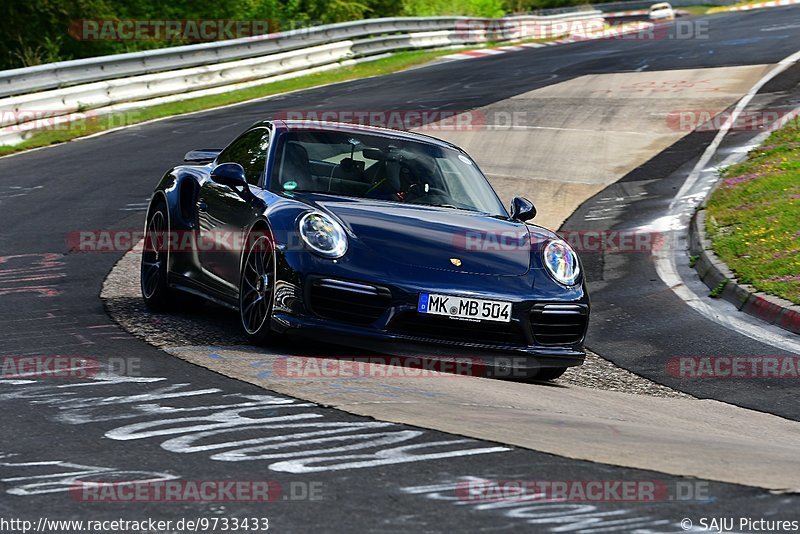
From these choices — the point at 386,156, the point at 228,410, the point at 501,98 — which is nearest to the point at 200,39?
the point at 501,98

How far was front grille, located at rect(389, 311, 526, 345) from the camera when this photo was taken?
7137 mm

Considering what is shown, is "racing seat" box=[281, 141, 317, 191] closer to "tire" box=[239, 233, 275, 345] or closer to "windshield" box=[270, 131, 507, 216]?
"windshield" box=[270, 131, 507, 216]

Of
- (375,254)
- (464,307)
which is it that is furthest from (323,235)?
(464,307)

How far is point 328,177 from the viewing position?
824cm

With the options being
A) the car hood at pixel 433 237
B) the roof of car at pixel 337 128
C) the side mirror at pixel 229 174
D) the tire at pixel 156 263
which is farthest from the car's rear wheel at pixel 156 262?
the car hood at pixel 433 237

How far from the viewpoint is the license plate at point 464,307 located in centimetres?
713

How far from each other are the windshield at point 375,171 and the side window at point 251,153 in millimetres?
169

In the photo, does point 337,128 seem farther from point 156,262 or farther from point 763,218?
point 763,218

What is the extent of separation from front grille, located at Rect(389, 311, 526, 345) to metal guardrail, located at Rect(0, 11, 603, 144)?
13.9 metres

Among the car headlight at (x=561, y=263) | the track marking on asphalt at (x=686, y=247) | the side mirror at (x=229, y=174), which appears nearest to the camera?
the car headlight at (x=561, y=263)

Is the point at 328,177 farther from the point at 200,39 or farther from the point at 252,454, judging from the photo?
the point at 200,39

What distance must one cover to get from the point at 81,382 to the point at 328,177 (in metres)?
2.45

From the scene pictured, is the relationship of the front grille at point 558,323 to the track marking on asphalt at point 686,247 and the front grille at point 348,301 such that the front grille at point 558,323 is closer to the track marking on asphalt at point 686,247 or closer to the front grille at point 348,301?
the front grille at point 348,301

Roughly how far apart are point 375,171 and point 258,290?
1301mm
